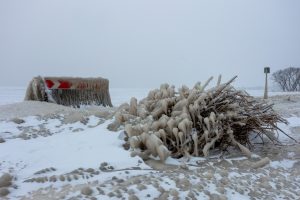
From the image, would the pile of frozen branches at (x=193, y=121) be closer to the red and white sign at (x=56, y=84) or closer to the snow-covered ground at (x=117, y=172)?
the snow-covered ground at (x=117, y=172)

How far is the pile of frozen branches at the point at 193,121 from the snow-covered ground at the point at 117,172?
12 cm

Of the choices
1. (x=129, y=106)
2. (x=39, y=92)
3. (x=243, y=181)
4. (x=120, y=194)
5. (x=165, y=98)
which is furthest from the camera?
(x=39, y=92)

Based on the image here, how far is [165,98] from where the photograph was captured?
3.17 meters

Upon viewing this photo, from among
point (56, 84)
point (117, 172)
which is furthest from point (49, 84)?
point (117, 172)

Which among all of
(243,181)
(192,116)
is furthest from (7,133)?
(243,181)

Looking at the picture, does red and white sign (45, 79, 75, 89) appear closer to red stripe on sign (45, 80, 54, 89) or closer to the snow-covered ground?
red stripe on sign (45, 80, 54, 89)

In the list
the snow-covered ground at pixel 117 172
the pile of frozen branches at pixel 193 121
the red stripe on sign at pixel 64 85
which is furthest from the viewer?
the red stripe on sign at pixel 64 85

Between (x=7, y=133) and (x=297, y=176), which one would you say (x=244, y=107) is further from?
(x=7, y=133)

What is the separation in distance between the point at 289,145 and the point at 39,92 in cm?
501

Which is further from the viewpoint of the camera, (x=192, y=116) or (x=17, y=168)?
(x=192, y=116)

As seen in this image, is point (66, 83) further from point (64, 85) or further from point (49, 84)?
point (49, 84)

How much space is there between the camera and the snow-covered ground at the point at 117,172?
184 centimetres

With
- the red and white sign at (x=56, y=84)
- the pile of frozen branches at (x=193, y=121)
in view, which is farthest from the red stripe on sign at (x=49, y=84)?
the pile of frozen branches at (x=193, y=121)

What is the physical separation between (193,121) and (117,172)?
3.44 feet
